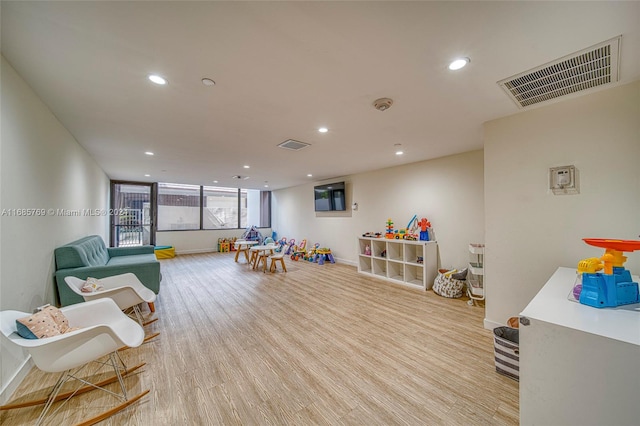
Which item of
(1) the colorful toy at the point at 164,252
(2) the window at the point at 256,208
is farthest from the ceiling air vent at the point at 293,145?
(2) the window at the point at 256,208

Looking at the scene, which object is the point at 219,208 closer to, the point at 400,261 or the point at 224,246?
the point at 224,246

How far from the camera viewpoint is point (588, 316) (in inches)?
44.8

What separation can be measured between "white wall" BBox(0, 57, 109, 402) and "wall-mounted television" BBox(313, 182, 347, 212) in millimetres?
5020

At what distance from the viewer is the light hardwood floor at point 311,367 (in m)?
1.59

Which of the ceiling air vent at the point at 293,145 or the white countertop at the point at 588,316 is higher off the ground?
the ceiling air vent at the point at 293,145

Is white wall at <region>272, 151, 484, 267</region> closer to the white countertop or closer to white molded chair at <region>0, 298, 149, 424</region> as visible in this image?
the white countertop

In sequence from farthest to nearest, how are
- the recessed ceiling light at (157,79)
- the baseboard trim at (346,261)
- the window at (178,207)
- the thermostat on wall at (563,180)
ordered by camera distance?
the window at (178,207) → the baseboard trim at (346,261) → the thermostat on wall at (563,180) → the recessed ceiling light at (157,79)

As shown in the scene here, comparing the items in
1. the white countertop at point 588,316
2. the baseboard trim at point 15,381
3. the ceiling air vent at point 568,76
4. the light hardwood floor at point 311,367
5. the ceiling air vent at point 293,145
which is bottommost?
the light hardwood floor at point 311,367

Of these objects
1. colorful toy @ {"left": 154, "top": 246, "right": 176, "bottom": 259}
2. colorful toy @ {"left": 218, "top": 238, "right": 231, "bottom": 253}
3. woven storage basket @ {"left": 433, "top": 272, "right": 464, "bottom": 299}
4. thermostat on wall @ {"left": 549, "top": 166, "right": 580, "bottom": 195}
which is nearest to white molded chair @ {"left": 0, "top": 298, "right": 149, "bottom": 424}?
thermostat on wall @ {"left": 549, "top": 166, "right": 580, "bottom": 195}

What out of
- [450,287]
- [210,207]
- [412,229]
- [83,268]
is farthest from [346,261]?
[210,207]

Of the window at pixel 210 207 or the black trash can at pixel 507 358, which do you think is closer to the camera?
the black trash can at pixel 507 358

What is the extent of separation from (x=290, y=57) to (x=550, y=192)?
8.68ft

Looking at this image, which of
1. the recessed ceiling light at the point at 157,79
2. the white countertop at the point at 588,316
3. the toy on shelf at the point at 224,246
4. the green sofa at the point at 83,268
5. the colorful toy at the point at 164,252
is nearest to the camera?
the white countertop at the point at 588,316

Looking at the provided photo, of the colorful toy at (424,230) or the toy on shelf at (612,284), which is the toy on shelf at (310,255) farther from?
the toy on shelf at (612,284)
